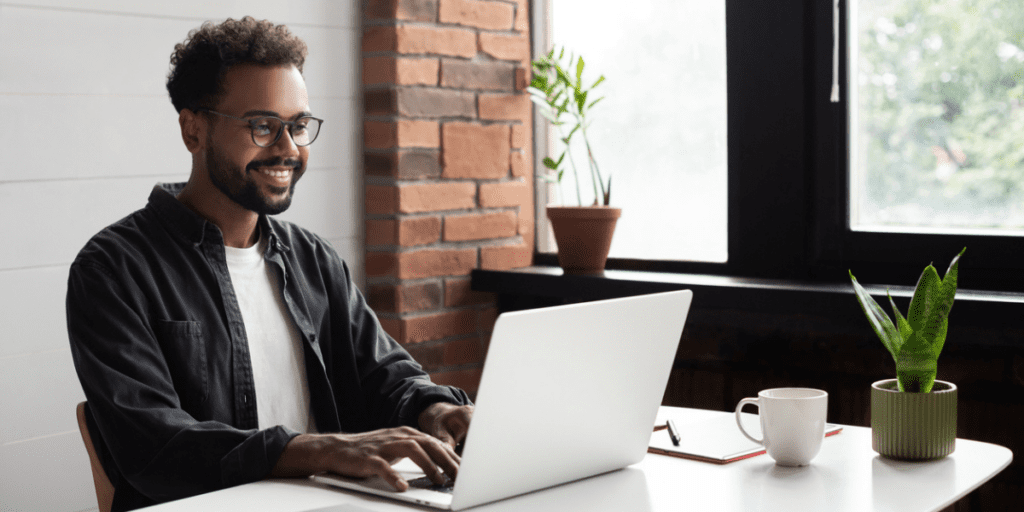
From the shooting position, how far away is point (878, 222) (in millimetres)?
2350

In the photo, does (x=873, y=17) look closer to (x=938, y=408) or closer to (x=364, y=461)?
(x=938, y=408)

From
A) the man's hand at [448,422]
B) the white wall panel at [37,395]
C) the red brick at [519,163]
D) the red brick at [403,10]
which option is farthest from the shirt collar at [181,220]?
the red brick at [519,163]

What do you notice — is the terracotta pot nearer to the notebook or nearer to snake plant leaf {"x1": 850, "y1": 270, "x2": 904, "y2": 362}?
the notebook

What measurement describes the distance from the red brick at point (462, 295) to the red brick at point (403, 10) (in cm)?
69

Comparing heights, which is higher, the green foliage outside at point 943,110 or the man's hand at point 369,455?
the green foliage outside at point 943,110

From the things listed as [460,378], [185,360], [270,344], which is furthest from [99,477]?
[460,378]

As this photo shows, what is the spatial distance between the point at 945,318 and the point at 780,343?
977mm

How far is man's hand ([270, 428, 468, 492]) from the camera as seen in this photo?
4.25 ft

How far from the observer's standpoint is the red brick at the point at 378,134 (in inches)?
104

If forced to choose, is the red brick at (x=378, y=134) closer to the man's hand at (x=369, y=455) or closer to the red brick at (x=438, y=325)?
the red brick at (x=438, y=325)

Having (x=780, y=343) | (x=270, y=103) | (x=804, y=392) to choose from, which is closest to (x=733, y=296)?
(x=780, y=343)

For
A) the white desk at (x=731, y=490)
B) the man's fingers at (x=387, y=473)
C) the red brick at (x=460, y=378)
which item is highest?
the man's fingers at (x=387, y=473)

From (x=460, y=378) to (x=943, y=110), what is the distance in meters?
1.40

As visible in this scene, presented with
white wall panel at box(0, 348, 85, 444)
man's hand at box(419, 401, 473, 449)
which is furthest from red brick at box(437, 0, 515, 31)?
man's hand at box(419, 401, 473, 449)
